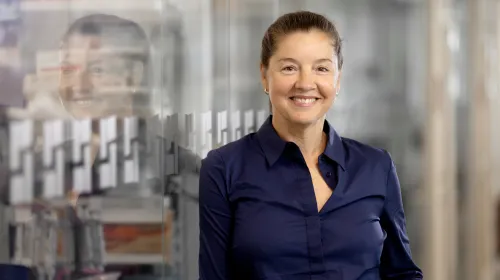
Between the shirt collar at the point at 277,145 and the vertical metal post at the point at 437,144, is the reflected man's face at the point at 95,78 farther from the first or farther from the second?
the vertical metal post at the point at 437,144

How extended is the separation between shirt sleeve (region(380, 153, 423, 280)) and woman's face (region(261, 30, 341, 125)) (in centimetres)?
20

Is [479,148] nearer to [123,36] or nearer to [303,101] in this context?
[123,36]

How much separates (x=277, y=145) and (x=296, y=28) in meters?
0.21

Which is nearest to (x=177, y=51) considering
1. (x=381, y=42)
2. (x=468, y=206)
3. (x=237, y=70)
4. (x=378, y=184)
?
(x=237, y=70)

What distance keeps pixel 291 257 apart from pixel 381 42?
85.5 inches

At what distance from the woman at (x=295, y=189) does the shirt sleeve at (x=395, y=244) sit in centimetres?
1

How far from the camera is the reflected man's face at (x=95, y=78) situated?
66.0 inches

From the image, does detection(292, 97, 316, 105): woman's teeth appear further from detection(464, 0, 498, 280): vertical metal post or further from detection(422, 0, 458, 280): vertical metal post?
detection(464, 0, 498, 280): vertical metal post

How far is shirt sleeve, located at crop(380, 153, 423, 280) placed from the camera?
4.71 ft

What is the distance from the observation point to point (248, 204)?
1.34 metres

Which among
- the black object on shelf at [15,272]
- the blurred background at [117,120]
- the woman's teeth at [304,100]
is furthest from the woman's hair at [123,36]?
the woman's teeth at [304,100]

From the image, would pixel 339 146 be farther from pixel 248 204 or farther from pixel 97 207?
pixel 97 207

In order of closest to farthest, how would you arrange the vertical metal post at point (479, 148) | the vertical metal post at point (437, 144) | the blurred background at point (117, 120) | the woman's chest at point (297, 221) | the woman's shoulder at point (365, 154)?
the woman's chest at point (297, 221) < the woman's shoulder at point (365, 154) < the blurred background at point (117, 120) < the vertical metal post at point (437, 144) < the vertical metal post at point (479, 148)

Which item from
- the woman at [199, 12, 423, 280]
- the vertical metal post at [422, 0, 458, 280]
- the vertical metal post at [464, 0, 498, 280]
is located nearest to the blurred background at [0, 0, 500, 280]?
the woman at [199, 12, 423, 280]
